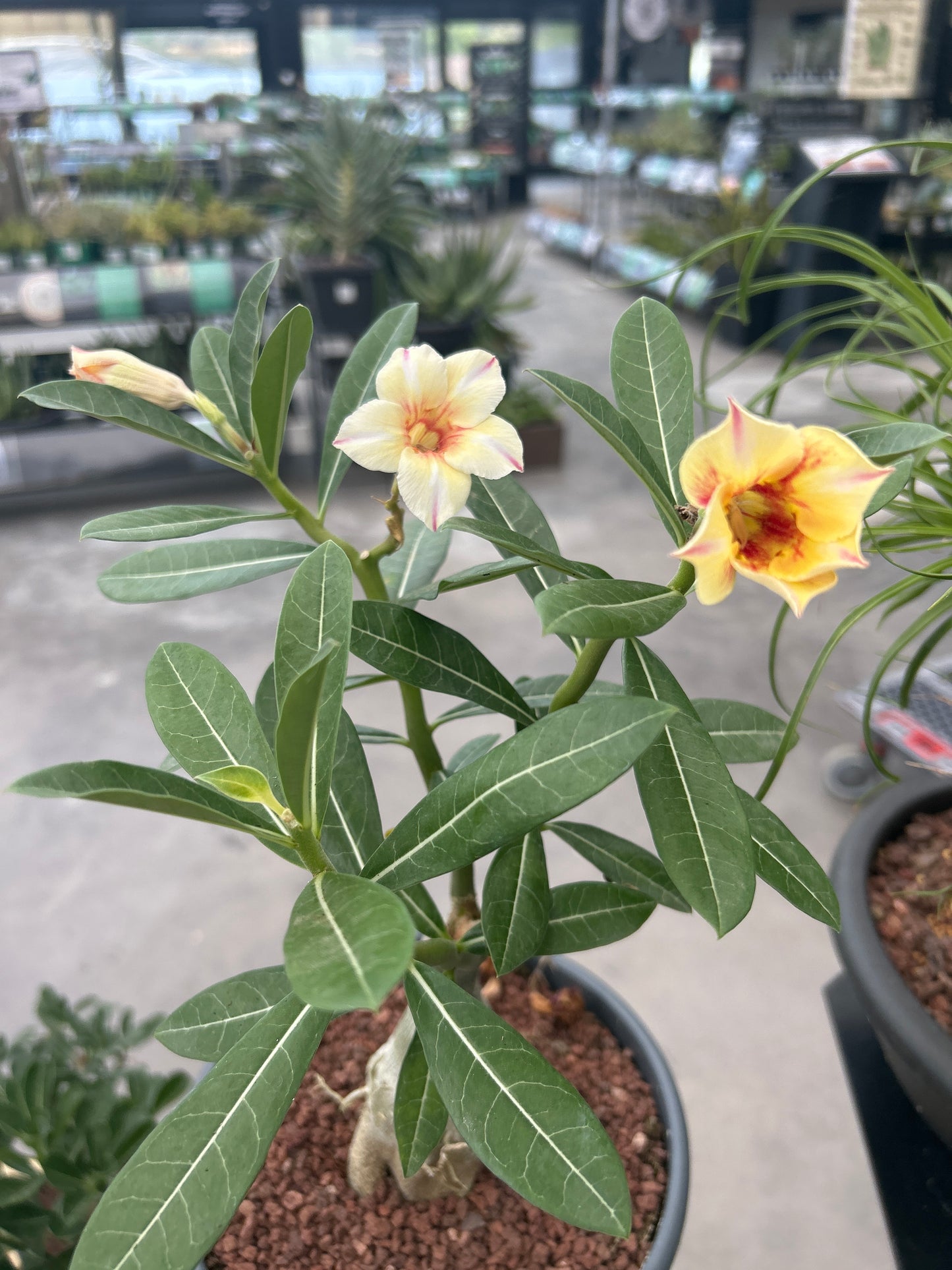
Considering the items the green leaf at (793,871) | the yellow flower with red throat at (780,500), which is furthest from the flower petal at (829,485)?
the green leaf at (793,871)

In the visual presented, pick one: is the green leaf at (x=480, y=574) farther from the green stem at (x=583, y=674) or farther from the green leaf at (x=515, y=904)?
the green leaf at (x=515, y=904)

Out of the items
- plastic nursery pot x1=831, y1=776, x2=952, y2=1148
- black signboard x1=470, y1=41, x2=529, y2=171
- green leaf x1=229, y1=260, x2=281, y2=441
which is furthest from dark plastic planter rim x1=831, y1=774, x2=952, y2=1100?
black signboard x1=470, y1=41, x2=529, y2=171

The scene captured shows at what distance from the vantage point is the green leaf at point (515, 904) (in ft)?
1.94

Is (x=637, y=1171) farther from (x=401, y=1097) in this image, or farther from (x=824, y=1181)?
(x=824, y=1181)

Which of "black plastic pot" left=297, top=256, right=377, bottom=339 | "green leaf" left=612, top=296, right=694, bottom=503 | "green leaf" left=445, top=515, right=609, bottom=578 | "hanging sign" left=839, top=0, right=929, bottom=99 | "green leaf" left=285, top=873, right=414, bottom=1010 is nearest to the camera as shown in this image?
"green leaf" left=285, top=873, right=414, bottom=1010

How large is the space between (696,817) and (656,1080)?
416 mm

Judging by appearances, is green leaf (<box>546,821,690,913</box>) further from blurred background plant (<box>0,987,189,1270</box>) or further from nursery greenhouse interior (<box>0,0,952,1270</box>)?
blurred background plant (<box>0,987,189,1270</box>)

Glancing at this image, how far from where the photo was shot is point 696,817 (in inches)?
20.1

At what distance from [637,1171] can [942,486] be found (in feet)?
2.03

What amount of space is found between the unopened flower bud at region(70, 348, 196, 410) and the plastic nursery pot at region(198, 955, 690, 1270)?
614 mm

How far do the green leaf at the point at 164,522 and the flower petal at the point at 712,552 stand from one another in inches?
11.8

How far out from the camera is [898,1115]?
816 mm

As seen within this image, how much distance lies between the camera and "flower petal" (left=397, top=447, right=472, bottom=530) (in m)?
0.53

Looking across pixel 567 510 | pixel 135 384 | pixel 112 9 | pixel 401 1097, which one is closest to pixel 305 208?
pixel 567 510
